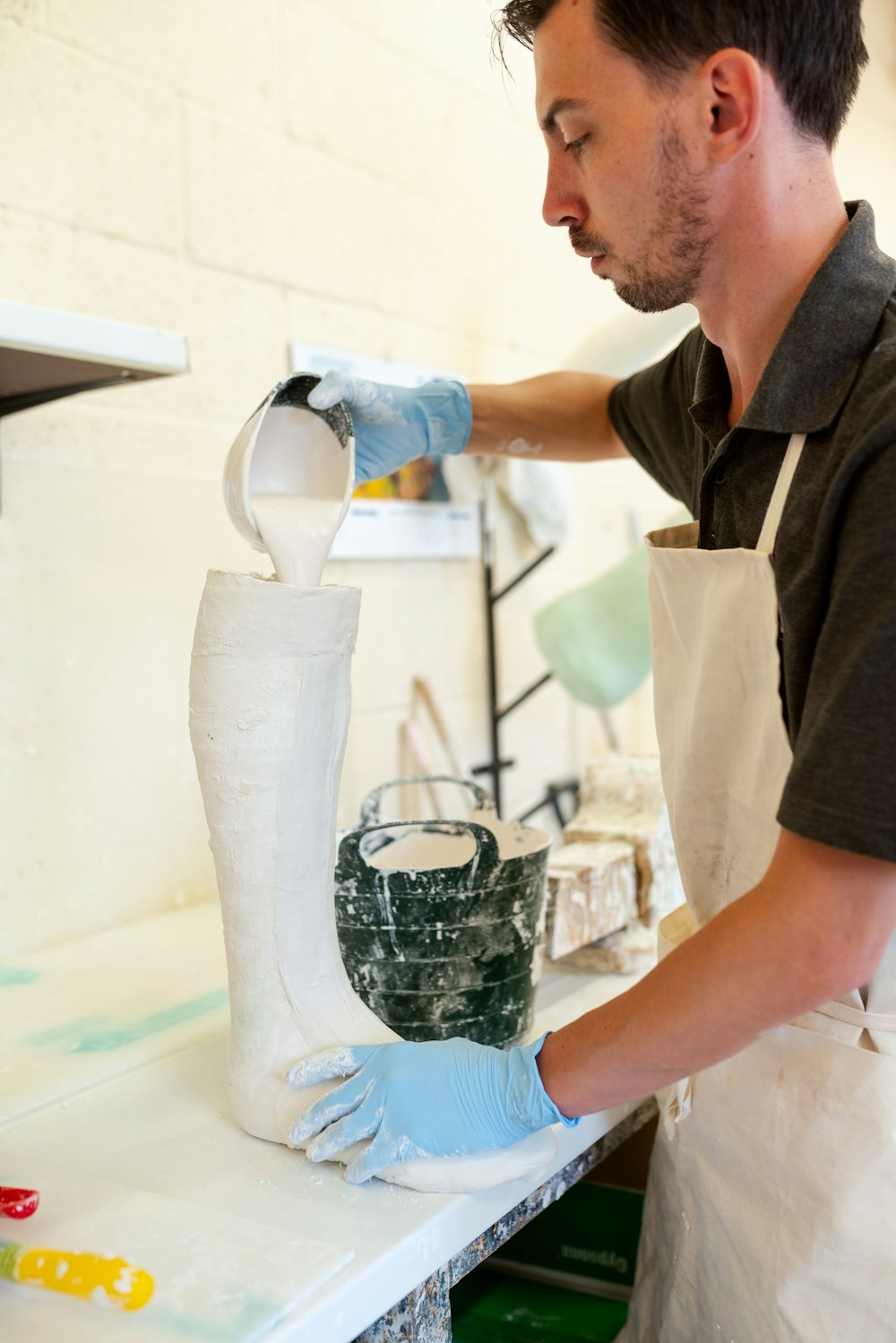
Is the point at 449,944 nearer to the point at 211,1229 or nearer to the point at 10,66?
the point at 211,1229

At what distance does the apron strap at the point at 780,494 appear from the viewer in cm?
94

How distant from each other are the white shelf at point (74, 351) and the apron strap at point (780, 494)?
629 millimetres

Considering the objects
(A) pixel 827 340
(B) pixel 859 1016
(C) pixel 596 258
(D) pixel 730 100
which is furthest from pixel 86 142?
(B) pixel 859 1016

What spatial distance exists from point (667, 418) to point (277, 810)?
0.68 metres

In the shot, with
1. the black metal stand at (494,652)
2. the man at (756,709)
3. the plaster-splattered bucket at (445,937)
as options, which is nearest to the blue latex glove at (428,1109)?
the man at (756,709)

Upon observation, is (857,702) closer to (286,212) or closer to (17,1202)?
(17,1202)

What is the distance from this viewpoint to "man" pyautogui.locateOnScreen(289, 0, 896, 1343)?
79cm

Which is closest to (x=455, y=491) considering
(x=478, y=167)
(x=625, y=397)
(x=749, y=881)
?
(x=478, y=167)

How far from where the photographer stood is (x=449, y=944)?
43.8 inches

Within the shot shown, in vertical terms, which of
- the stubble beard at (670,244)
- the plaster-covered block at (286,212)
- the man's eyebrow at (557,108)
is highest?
the plaster-covered block at (286,212)

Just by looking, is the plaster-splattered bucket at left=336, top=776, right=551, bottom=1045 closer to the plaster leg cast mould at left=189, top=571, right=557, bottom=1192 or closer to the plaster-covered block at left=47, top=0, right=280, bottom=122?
the plaster leg cast mould at left=189, top=571, right=557, bottom=1192

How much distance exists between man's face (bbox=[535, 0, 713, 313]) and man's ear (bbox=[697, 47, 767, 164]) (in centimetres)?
2

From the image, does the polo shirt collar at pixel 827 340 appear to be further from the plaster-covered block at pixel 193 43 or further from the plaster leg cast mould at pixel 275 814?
the plaster-covered block at pixel 193 43

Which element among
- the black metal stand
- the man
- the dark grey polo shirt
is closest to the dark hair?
the man
